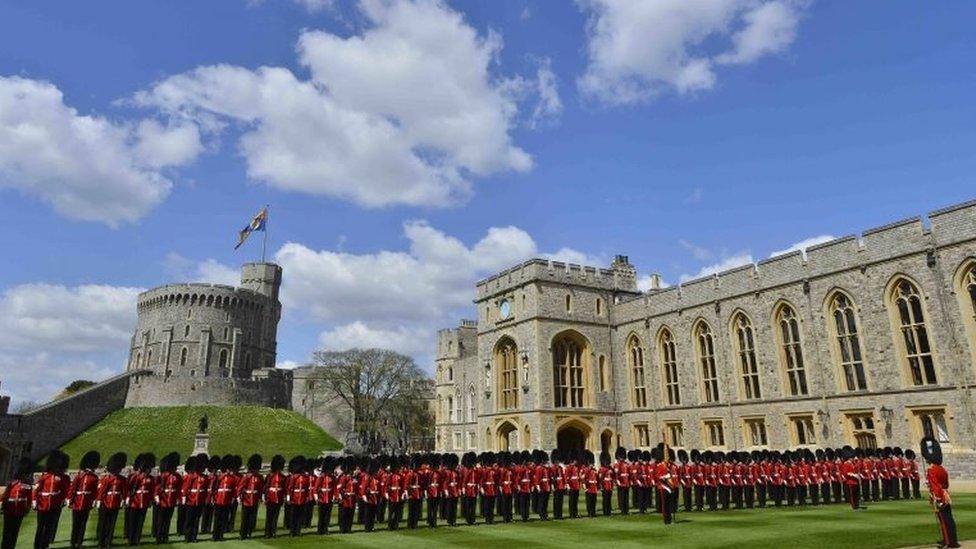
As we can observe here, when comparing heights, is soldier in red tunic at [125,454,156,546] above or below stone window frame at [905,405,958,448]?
below

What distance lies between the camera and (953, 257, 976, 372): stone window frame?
21.8 metres

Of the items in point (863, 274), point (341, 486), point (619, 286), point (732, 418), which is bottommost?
point (341, 486)

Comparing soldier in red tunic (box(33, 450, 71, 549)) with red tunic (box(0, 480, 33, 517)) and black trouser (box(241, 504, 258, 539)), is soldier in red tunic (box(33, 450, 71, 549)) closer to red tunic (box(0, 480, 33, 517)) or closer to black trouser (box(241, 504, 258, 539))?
red tunic (box(0, 480, 33, 517))

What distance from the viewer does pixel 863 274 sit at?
2500cm

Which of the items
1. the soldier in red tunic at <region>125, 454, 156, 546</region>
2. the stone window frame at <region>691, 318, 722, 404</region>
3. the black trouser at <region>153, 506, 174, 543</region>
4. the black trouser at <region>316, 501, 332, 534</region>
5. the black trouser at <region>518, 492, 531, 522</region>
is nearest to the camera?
the soldier in red tunic at <region>125, 454, 156, 546</region>

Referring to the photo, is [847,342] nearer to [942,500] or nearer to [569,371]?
[569,371]

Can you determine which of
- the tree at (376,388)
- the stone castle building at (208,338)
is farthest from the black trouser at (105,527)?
the stone castle building at (208,338)

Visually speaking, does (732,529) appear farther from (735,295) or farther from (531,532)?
(735,295)

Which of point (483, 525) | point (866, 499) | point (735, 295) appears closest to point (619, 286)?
point (735, 295)

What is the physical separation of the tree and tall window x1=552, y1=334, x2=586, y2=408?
34.8 meters

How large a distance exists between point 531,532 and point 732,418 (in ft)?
64.7

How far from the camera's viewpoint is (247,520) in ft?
44.3

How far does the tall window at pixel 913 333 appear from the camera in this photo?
2308cm

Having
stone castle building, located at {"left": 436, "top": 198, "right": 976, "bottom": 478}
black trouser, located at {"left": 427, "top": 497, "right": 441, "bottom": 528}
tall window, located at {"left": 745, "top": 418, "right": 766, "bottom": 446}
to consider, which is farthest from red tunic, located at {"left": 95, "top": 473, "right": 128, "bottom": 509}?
tall window, located at {"left": 745, "top": 418, "right": 766, "bottom": 446}
